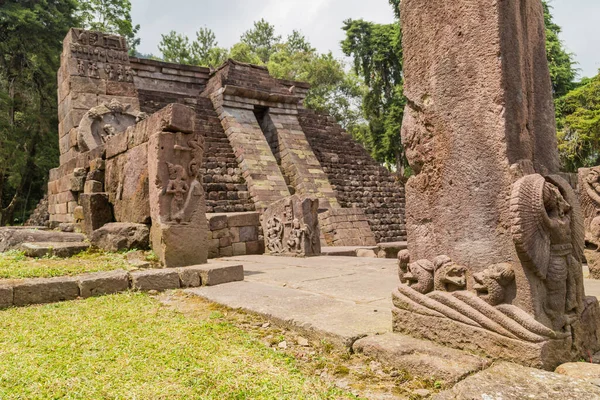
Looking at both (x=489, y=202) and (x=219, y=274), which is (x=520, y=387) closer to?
(x=489, y=202)

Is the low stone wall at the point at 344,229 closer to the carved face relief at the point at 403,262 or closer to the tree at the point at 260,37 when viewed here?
the carved face relief at the point at 403,262

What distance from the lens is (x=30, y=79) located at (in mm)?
18422

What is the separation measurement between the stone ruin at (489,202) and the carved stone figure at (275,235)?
6.22 meters

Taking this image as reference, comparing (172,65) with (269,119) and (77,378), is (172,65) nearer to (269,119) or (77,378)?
(269,119)

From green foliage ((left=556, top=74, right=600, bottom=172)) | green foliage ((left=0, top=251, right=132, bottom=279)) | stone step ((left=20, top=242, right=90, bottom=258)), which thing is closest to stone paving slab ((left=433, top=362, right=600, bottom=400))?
green foliage ((left=0, top=251, right=132, bottom=279))

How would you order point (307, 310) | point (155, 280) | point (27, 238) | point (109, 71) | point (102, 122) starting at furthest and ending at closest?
point (109, 71) < point (102, 122) < point (27, 238) < point (155, 280) < point (307, 310)

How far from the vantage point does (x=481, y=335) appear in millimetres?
2164

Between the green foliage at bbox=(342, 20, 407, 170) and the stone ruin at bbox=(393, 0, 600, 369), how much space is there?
75.7 ft

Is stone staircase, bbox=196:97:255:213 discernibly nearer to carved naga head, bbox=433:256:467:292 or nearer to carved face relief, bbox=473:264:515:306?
carved naga head, bbox=433:256:467:292

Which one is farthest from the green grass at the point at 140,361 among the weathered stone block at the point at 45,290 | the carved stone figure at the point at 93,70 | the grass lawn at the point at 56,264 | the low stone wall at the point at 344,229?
the carved stone figure at the point at 93,70

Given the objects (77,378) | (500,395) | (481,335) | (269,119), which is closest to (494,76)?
(481,335)

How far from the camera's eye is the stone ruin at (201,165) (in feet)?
17.9

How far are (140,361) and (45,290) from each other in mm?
2169

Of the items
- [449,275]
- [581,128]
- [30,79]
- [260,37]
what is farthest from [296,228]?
[260,37]
